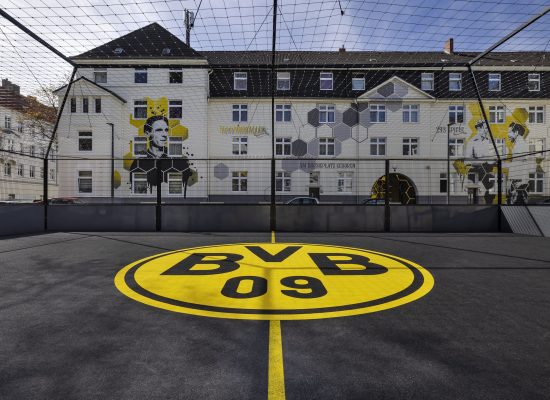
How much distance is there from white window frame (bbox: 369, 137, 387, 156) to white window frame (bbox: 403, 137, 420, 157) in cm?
156

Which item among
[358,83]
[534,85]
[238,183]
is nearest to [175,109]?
[358,83]

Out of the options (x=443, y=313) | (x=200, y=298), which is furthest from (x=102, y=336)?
(x=443, y=313)

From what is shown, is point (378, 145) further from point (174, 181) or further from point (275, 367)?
point (275, 367)

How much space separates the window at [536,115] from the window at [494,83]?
11.4 ft

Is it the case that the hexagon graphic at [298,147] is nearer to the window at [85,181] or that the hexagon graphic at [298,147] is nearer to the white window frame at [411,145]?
the white window frame at [411,145]

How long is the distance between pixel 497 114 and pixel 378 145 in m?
9.97

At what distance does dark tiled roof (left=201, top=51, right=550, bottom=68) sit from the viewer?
8.80m

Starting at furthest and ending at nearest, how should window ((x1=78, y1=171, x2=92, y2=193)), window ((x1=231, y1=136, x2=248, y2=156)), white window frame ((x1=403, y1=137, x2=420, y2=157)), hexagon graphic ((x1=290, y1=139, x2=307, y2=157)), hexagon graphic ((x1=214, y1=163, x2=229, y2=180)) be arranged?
hexagon graphic ((x1=290, y1=139, x2=307, y2=157)) → white window frame ((x1=403, y1=137, x2=420, y2=157)) → window ((x1=231, y1=136, x2=248, y2=156)) → window ((x1=78, y1=171, x2=92, y2=193)) → hexagon graphic ((x1=214, y1=163, x2=229, y2=180))

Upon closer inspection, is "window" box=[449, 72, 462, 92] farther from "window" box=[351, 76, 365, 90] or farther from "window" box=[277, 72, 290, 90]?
"window" box=[277, 72, 290, 90]

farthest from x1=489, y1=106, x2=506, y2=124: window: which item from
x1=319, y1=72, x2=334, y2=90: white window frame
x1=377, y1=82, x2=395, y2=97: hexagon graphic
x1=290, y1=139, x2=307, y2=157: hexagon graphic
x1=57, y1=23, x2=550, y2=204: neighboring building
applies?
x1=290, y1=139, x2=307, y2=157: hexagon graphic

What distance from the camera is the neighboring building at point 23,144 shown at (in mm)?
7648

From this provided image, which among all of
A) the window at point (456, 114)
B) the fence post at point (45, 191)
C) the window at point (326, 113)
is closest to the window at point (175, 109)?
the window at point (326, 113)

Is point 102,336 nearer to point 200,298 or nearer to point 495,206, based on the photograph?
point 200,298

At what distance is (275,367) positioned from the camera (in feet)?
5.66
